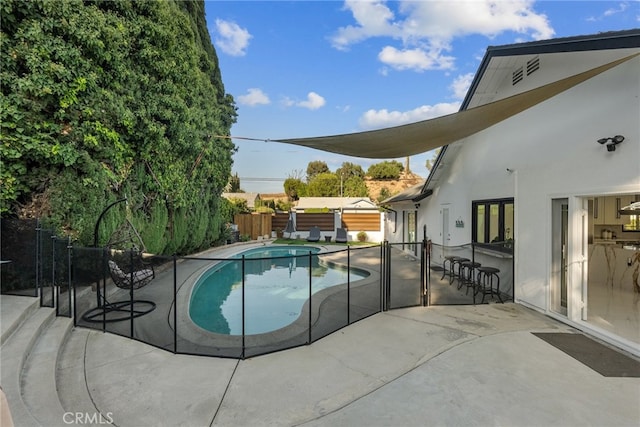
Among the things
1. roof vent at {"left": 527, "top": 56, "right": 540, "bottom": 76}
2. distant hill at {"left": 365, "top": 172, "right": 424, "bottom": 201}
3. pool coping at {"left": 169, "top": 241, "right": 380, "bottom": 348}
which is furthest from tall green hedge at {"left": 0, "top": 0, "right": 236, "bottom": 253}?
Answer: distant hill at {"left": 365, "top": 172, "right": 424, "bottom": 201}

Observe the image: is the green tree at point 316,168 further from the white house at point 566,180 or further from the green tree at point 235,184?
the white house at point 566,180

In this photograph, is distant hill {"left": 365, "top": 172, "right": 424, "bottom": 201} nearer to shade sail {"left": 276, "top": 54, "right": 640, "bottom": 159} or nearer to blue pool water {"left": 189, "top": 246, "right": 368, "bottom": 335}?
blue pool water {"left": 189, "top": 246, "right": 368, "bottom": 335}

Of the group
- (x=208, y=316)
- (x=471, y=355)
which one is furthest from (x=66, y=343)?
(x=471, y=355)

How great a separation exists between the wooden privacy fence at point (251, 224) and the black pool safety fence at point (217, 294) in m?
12.6

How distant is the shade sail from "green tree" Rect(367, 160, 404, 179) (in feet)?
152

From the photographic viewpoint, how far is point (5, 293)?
18.4ft

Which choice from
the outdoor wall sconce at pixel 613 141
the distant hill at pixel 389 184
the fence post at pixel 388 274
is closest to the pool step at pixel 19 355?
the fence post at pixel 388 274

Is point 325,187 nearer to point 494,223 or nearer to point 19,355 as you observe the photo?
point 494,223

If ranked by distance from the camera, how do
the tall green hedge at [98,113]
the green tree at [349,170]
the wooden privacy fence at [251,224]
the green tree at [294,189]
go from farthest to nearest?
the green tree at [349,170] → the green tree at [294,189] → the wooden privacy fence at [251,224] → the tall green hedge at [98,113]

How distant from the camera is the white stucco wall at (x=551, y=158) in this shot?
4445 millimetres

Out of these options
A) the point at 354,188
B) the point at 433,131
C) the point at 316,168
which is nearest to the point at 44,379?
the point at 433,131

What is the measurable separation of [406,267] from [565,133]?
613cm

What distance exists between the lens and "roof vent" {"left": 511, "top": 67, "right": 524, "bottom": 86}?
6.84 metres

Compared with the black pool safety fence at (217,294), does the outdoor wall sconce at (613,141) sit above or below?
above
